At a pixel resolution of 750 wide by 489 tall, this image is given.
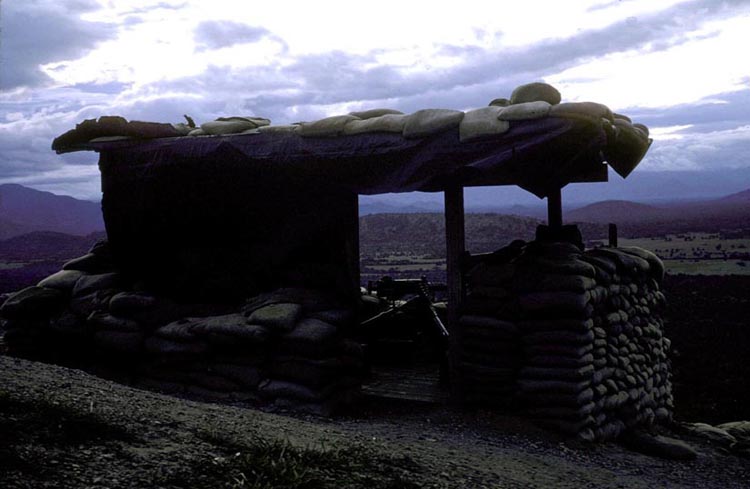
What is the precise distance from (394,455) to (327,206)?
352 centimetres

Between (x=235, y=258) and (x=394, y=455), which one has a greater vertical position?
(x=235, y=258)

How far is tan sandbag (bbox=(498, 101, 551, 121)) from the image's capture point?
21.0ft

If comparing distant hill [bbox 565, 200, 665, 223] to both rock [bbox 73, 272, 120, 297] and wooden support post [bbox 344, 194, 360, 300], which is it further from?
rock [bbox 73, 272, 120, 297]

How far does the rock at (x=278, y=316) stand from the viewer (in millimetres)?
6980

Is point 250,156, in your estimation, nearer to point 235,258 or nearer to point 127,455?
point 235,258

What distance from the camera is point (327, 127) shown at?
23.8ft

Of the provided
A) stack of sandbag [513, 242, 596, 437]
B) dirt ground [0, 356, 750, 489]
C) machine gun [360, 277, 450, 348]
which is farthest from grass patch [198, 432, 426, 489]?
machine gun [360, 277, 450, 348]

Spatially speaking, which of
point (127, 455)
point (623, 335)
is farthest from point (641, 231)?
point (127, 455)

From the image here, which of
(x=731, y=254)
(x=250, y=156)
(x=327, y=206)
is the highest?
(x=250, y=156)

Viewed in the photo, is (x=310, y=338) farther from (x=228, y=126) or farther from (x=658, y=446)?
(x=658, y=446)

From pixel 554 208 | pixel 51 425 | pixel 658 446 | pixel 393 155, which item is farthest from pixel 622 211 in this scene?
pixel 51 425

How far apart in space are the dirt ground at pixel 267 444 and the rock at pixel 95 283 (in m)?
1.81

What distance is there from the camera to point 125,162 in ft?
27.6

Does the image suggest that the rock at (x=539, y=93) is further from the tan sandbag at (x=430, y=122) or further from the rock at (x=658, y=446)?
the rock at (x=658, y=446)
